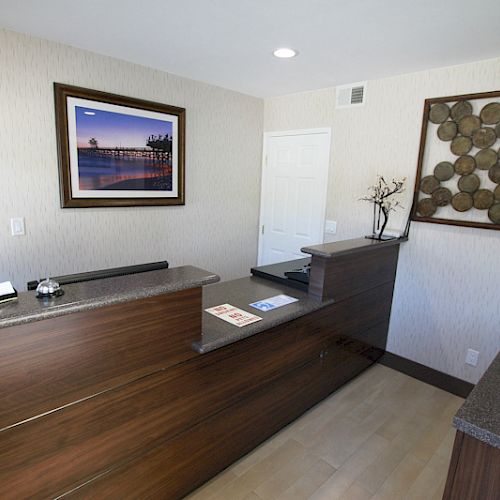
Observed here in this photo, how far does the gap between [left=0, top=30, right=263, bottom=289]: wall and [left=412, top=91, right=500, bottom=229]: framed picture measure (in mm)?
1799

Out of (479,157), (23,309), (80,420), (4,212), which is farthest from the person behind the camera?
(479,157)

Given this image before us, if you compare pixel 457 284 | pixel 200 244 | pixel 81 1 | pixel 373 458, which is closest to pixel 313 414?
pixel 373 458

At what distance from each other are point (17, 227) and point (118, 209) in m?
0.73

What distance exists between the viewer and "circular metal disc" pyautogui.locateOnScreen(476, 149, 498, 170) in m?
2.42

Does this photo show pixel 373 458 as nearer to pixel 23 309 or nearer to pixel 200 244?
pixel 23 309

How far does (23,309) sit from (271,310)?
124 cm

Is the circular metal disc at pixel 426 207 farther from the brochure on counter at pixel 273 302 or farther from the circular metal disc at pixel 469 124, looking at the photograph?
the brochure on counter at pixel 273 302

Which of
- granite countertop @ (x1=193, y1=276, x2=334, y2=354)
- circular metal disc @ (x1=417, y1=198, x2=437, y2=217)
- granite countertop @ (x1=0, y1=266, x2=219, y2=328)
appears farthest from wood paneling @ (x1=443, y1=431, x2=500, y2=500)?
circular metal disc @ (x1=417, y1=198, x2=437, y2=217)

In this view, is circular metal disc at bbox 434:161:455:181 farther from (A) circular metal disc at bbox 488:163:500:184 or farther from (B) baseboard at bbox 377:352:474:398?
(B) baseboard at bbox 377:352:474:398

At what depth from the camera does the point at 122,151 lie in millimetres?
2842

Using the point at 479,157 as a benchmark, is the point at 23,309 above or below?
below

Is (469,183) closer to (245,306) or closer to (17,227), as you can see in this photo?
(245,306)

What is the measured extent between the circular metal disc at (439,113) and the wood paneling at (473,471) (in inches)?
94.1

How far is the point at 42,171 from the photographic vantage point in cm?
245
